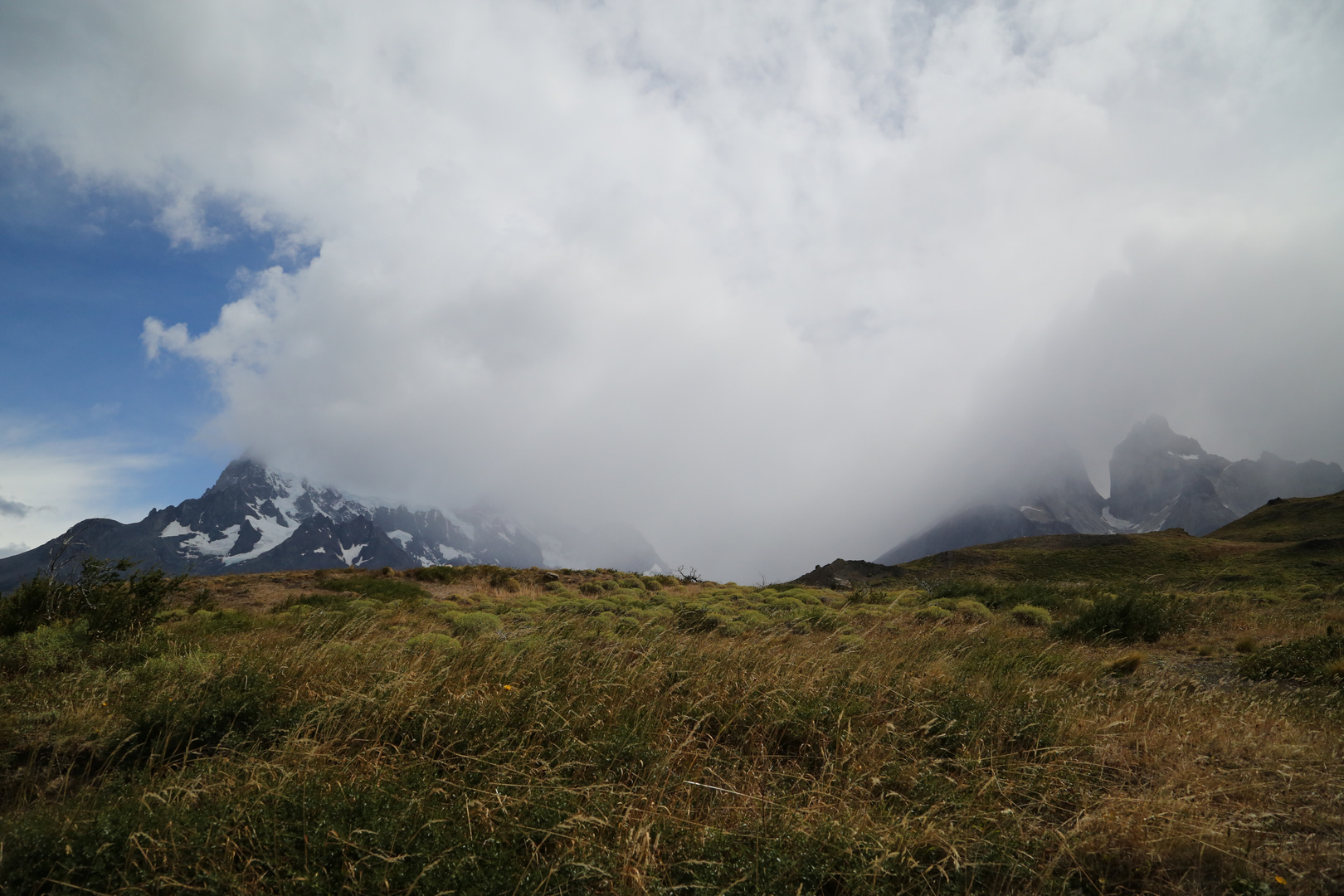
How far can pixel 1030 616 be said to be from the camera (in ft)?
48.4

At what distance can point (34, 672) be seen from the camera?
5.99m

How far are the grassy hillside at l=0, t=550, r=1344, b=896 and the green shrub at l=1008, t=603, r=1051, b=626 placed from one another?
5.87 metres

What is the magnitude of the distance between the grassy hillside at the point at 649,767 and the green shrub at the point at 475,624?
232cm

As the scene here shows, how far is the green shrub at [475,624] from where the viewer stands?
34.3ft

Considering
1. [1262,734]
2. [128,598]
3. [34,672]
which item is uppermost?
[128,598]

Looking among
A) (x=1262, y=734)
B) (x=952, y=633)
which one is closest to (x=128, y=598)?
(x=952, y=633)

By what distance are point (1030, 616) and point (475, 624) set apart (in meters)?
13.8

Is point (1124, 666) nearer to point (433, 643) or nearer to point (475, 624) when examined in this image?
point (433, 643)

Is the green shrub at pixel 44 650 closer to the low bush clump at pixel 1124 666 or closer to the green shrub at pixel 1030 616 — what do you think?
the low bush clump at pixel 1124 666

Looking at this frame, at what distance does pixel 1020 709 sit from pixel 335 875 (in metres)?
5.51

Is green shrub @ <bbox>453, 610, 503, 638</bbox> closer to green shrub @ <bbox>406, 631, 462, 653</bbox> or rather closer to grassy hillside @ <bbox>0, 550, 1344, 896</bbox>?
green shrub @ <bbox>406, 631, 462, 653</bbox>

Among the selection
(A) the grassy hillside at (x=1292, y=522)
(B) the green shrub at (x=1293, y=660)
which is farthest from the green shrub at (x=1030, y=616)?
(A) the grassy hillside at (x=1292, y=522)

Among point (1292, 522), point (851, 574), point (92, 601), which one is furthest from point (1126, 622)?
point (1292, 522)

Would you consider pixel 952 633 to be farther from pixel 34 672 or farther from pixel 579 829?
pixel 34 672
